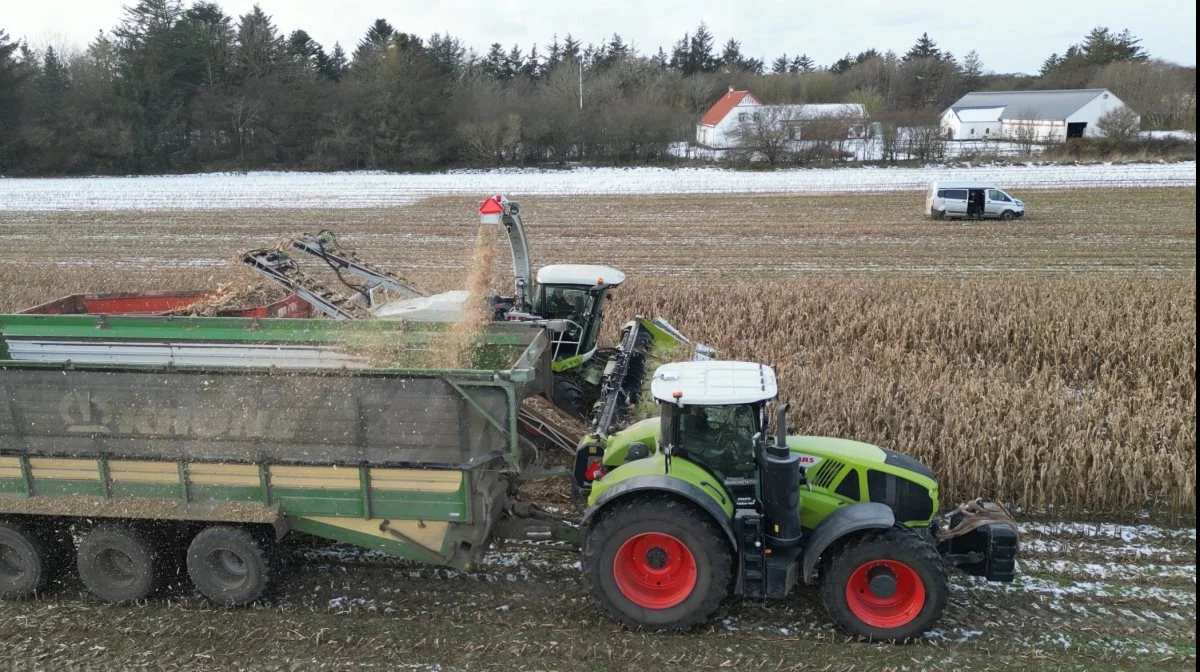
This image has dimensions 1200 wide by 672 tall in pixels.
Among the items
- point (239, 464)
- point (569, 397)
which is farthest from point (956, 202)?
point (239, 464)

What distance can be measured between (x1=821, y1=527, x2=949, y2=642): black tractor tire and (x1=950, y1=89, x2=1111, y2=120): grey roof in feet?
166

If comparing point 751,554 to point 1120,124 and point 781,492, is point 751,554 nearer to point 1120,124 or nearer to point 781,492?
point 781,492

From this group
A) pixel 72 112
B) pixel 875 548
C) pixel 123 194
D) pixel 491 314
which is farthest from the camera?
pixel 72 112

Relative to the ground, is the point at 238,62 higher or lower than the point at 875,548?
higher

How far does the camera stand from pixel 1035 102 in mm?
52281

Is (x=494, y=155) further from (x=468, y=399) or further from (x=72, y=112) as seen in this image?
(x=468, y=399)

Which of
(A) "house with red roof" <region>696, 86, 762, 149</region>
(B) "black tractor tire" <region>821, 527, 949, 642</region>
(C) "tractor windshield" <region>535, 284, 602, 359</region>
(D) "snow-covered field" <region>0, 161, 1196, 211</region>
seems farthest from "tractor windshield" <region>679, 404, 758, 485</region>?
(A) "house with red roof" <region>696, 86, 762, 149</region>

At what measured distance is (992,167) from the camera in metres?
39.8

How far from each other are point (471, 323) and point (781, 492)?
131 inches

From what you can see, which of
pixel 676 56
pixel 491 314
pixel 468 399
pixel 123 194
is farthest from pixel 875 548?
pixel 676 56

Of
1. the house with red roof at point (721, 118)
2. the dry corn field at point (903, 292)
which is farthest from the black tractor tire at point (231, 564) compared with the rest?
the house with red roof at point (721, 118)

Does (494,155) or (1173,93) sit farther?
(494,155)

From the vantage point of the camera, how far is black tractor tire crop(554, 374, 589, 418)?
333 inches

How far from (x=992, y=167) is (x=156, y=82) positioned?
144ft
